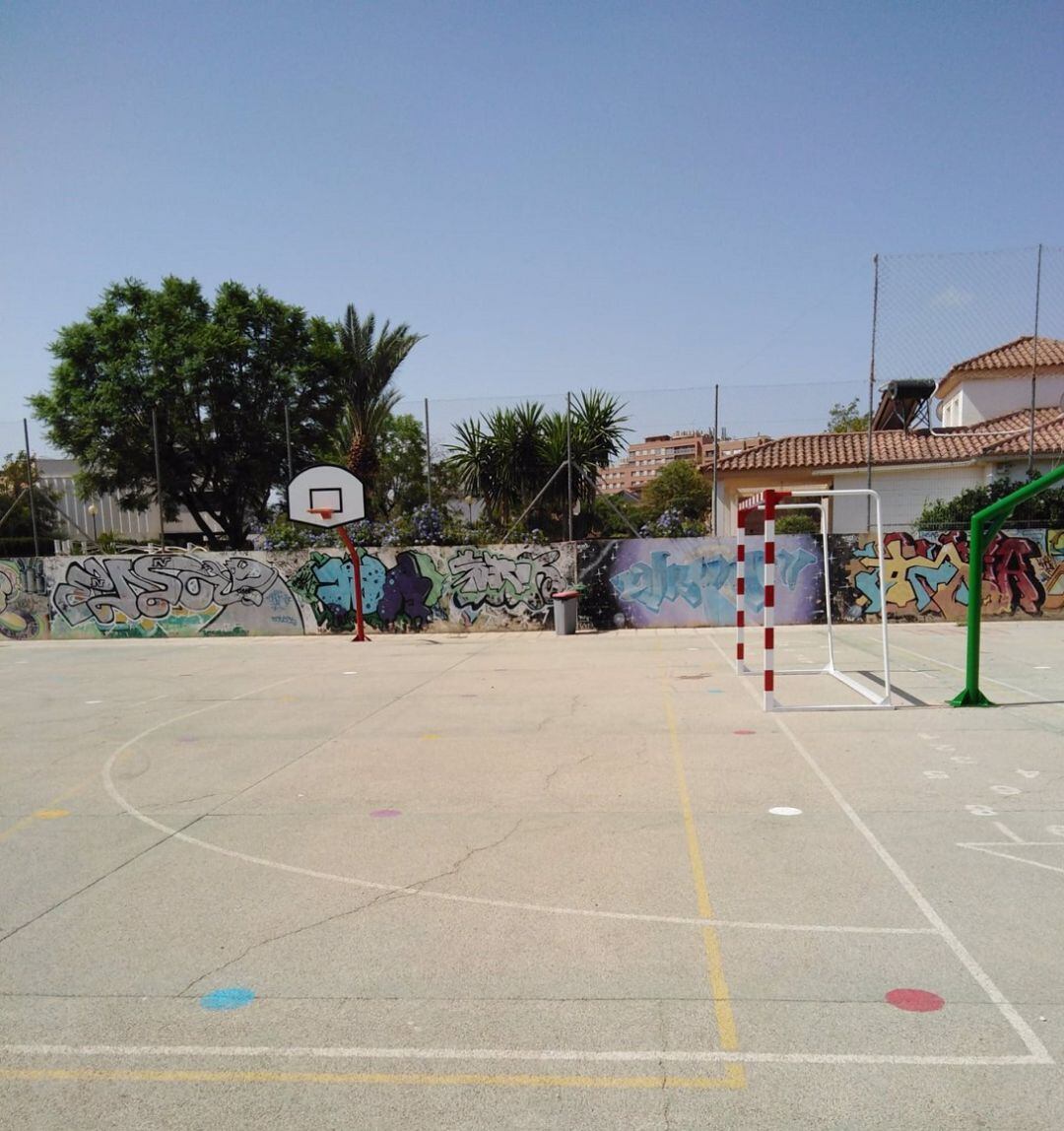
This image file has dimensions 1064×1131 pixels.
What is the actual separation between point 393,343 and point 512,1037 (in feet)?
84.2

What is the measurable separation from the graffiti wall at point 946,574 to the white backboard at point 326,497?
1032 cm

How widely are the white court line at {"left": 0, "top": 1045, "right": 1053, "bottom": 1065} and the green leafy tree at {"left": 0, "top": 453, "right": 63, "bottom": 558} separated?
21897 millimetres

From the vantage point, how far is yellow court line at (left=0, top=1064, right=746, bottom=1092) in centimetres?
320

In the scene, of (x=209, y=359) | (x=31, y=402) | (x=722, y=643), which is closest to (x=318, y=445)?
(x=209, y=359)

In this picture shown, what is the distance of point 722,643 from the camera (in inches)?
635

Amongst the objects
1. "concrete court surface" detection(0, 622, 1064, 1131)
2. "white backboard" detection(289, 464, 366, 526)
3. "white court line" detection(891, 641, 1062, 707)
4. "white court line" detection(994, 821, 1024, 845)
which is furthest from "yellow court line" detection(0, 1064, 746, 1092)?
"white backboard" detection(289, 464, 366, 526)

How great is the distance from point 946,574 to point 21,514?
21736 millimetres

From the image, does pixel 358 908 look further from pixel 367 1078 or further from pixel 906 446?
pixel 906 446

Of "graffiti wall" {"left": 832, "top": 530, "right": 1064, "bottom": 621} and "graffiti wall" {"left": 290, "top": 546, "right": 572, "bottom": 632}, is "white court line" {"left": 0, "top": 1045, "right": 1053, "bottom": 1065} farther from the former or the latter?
"graffiti wall" {"left": 290, "top": 546, "right": 572, "bottom": 632}

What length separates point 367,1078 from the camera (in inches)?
129

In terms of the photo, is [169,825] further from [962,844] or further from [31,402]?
[31,402]

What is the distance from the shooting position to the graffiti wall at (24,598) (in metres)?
21.3

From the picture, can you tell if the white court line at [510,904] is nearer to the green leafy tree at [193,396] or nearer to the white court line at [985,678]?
the white court line at [985,678]

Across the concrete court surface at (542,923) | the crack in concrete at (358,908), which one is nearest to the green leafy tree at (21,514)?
the concrete court surface at (542,923)
